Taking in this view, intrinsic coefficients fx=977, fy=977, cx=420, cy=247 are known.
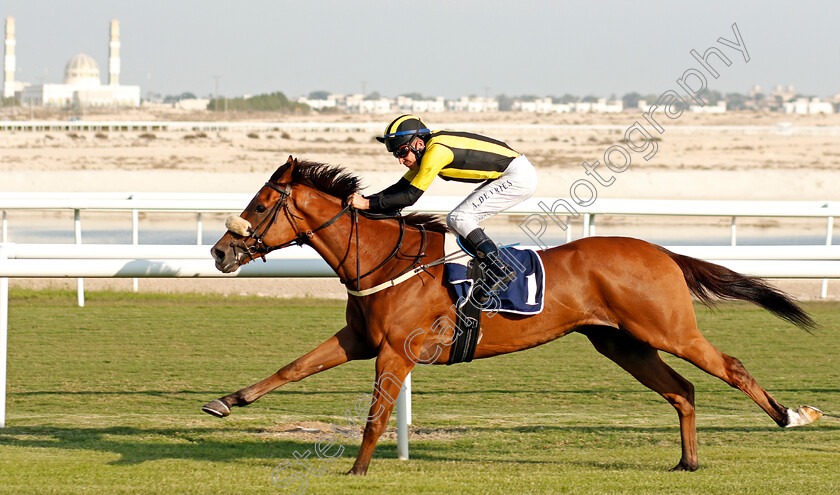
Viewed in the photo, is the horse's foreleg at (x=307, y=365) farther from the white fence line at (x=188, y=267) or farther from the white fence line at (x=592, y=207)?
the white fence line at (x=592, y=207)

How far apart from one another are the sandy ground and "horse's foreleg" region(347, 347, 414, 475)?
5.93 m

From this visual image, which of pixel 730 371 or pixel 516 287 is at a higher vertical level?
pixel 516 287

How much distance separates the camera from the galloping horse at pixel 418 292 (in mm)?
4070

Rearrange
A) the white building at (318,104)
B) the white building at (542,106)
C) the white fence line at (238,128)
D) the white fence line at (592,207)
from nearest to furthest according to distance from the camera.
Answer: the white fence line at (592,207), the white fence line at (238,128), the white building at (318,104), the white building at (542,106)

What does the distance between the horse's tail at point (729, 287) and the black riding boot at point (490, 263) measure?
820 millimetres

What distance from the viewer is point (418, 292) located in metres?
4.10

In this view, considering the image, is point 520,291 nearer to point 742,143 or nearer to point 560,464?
point 560,464

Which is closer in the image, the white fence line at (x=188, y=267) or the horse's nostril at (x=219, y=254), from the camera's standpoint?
the horse's nostril at (x=219, y=254)

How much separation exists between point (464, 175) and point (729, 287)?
1353 millimetres

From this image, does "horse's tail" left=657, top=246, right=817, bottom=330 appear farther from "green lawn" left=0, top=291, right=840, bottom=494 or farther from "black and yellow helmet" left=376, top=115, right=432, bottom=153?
"black and yellow helmet" left=376, top=115, right=432, bottom=153

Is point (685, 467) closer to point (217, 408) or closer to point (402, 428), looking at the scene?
point (402, 428)

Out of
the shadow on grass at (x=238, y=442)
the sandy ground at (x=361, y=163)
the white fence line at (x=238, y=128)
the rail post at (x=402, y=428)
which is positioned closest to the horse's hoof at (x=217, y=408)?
the shadow on grass at (x=238, y=442)

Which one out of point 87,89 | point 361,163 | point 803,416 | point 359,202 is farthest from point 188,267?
point 87,89

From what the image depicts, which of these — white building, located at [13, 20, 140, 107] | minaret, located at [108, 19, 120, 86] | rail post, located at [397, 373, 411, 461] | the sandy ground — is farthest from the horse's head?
minaret, located at [108, 19, 120, 86]
